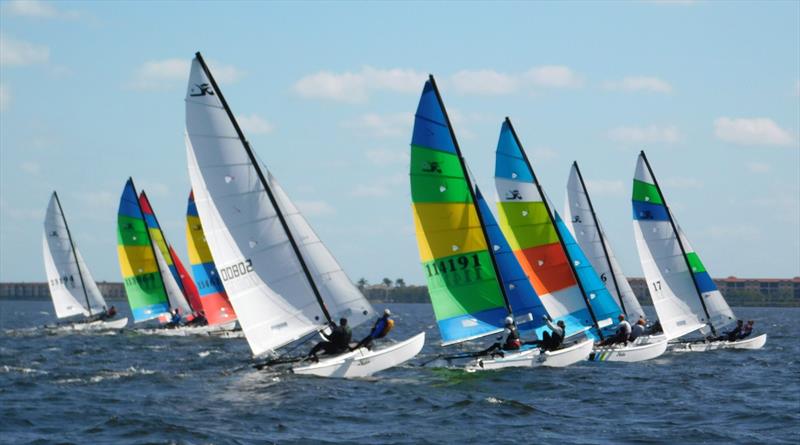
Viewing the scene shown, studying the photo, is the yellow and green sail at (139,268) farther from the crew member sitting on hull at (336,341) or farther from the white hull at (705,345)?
the crew member sitting on hull at (336,341)

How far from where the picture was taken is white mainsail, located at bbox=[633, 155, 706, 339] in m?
41.5

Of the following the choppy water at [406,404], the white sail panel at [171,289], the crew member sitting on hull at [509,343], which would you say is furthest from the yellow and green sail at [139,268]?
the crew member sitting on hull at [509,343]

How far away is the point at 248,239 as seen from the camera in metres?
29.5

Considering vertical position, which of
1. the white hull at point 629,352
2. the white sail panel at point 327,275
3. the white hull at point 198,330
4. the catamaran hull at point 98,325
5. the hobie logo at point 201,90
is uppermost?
the hobie logo at point 201,90

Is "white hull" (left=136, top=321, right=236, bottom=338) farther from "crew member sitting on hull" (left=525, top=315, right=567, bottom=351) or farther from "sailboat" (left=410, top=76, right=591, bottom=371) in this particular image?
"crew member sitting on hull" (left=525, top=315, right=567, bottom=351)

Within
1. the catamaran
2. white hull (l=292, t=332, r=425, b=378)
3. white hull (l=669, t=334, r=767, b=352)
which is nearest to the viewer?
white hull (l=292, t=332, r=425, b=378)

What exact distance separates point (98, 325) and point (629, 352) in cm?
3916

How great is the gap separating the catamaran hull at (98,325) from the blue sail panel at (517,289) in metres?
38.4

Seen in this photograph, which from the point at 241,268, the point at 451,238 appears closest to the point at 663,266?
the point at 451,238

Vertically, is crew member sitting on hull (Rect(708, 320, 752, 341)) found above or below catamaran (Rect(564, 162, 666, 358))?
below

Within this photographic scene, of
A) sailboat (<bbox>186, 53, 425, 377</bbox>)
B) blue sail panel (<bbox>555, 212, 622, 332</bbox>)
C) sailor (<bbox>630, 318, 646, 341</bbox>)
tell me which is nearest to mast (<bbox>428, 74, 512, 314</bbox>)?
sailboat (<bbox>186, 53, 425, 377</bbox>)

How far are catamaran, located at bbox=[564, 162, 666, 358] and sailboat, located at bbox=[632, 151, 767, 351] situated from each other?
3.18m

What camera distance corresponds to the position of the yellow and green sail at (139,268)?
200ft

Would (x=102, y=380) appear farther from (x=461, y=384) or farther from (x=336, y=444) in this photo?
(x=336, y=444)
